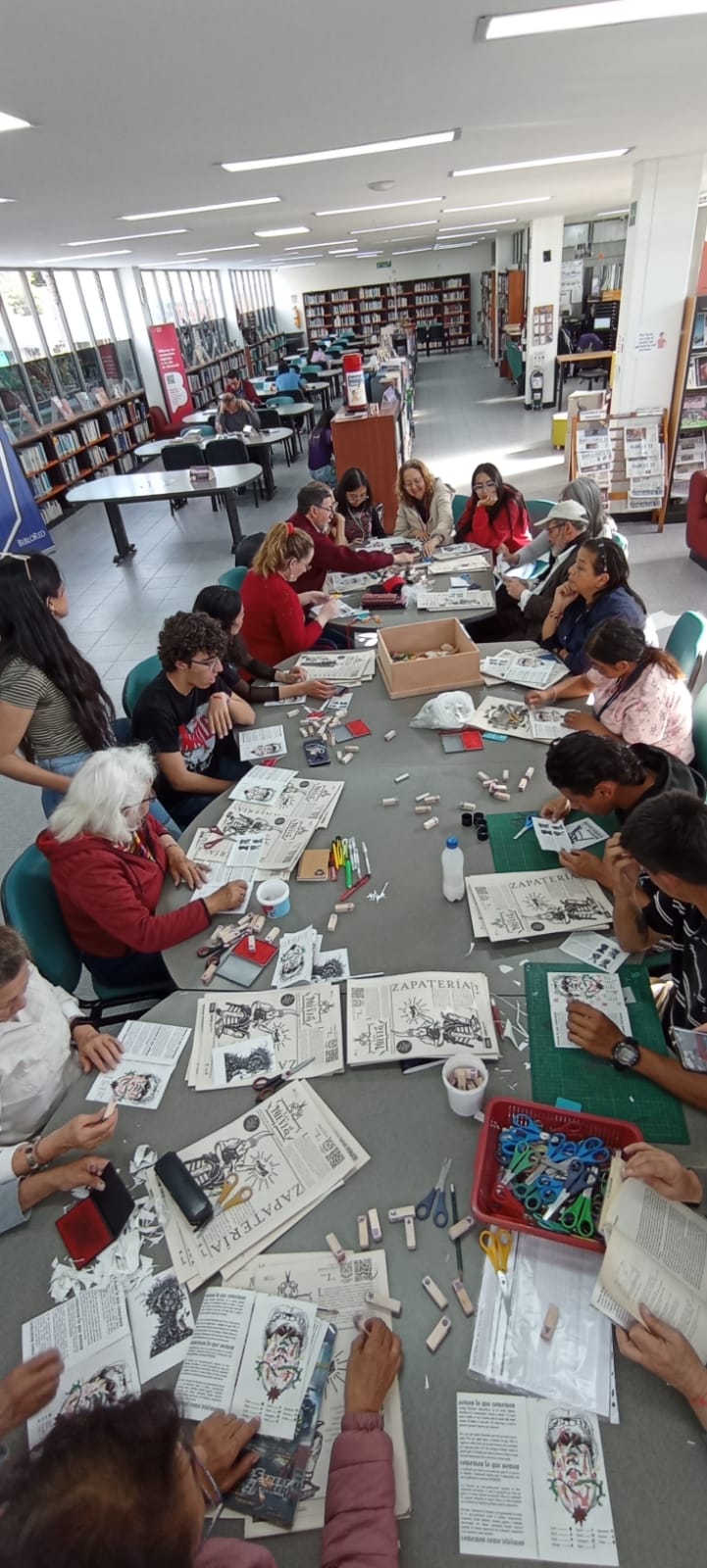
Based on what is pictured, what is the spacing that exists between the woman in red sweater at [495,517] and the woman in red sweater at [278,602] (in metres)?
1.60

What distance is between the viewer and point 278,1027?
1824 millimetres

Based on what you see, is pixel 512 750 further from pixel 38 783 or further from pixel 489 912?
pixel 38 783

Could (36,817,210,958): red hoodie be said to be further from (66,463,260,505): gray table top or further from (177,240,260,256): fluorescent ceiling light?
(177,240,260,256): fluorescent ceiling light

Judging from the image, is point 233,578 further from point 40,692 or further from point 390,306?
point 390,306

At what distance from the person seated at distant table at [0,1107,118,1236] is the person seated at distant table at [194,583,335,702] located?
6.79 ft

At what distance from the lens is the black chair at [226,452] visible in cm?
877

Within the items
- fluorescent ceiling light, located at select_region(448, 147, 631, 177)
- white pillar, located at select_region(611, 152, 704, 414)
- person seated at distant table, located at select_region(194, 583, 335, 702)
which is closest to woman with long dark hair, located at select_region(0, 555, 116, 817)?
person seated at distant table, located at select_region(194, 583, 335, 702)

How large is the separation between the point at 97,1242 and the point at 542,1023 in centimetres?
103

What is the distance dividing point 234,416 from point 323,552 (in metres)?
6.64

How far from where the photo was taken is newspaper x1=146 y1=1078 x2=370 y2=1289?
1.40 metres

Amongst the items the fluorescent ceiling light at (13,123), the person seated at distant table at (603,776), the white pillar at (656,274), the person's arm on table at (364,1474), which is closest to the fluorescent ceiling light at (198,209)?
the white pillar at (656,274)

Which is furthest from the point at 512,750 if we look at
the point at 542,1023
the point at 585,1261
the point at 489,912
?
the point at 585,1261

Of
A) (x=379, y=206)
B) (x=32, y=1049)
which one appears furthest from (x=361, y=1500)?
(x=379, y=206)

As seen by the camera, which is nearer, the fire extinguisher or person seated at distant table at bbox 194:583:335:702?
person seated at distant table at bbox 194:583:335:702
